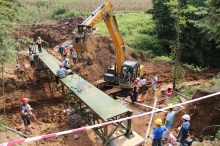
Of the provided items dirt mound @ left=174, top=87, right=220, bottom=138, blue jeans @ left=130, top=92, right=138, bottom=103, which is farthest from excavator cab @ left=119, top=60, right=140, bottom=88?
dirt mound @ left=174, top=87, right=220, bottom=138

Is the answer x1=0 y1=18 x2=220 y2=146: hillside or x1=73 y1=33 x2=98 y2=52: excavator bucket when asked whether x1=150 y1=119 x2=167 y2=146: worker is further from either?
x1=73 y1=33 x2=98 y2=52: excavator bucket

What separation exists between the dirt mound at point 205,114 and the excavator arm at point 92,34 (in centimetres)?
471

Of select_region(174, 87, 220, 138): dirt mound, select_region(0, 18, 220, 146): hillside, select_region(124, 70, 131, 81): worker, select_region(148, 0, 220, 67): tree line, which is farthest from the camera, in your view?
select_region(148, 0, 220, 67): tree line

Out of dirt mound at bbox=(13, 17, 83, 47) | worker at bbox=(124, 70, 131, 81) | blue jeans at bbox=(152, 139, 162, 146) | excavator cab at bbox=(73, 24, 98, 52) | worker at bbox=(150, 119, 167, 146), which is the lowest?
blue jeans at bbox=(152, 139, 162, 146)

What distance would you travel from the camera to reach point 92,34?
8.83 m

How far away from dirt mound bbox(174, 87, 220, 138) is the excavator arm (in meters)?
4.71

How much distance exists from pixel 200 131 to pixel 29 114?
6.74m

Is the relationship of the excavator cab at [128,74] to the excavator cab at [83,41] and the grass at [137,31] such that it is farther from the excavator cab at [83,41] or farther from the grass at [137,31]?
the grass at [137,31]

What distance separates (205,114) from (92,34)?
17.7 feet

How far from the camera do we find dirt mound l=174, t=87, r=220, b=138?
7.61 m

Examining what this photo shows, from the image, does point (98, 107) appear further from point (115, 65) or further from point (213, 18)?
point (213, 18)

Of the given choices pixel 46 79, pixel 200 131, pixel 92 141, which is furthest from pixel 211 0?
pixel 46 79

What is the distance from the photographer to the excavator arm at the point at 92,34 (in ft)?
27.8

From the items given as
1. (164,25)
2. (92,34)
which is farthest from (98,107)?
(164,25)
